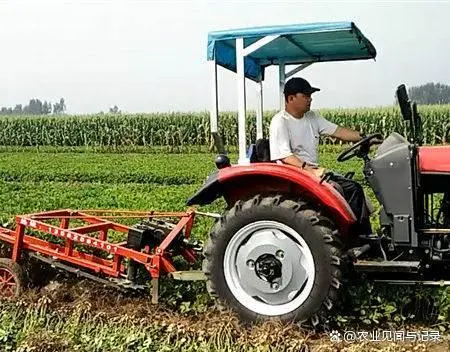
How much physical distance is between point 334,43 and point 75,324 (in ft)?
8.70

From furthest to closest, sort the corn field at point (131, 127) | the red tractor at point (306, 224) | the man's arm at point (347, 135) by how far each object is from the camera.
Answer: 1. the corn field at point (131, 127)
2. the man's arm at point (347, 135)
3. the red tractor at point (306, 224)

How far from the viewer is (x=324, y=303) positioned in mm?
4492

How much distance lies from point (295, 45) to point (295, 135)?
71 centimetres

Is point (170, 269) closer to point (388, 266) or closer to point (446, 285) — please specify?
point (388, 266)

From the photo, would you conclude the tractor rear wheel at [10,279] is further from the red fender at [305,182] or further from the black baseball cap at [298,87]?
the black baseball cap at [298,87]

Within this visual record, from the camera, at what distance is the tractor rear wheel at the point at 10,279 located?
548 centimetres

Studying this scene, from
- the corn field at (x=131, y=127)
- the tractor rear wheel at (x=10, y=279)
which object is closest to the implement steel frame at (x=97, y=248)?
the tractor rear wheel at (x=10, y=279)

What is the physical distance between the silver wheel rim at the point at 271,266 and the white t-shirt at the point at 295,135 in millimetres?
567

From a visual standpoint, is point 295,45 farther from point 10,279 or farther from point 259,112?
point 10,279

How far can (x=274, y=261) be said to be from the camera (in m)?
4.65

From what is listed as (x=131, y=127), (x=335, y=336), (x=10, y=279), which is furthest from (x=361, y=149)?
(x=131, y=127)

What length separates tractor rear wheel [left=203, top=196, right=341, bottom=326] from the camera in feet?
14.8

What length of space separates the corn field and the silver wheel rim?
24.2 meters

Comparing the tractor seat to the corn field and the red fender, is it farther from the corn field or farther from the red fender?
the corn field
